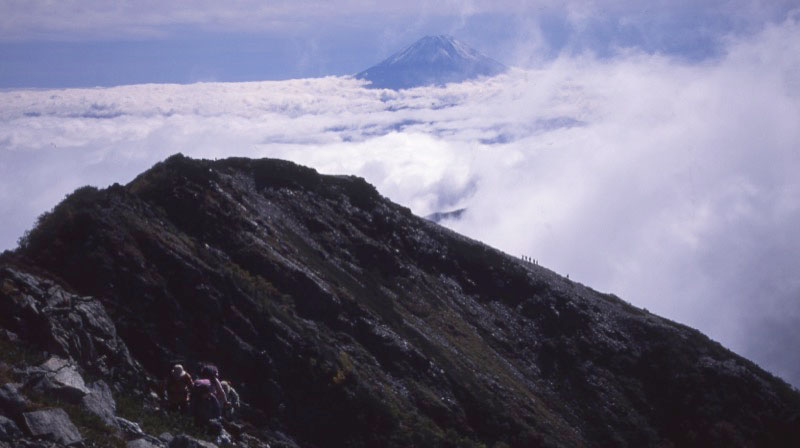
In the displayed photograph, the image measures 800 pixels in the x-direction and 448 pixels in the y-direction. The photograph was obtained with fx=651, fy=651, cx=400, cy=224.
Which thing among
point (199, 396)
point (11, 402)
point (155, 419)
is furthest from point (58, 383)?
point (199, 396)

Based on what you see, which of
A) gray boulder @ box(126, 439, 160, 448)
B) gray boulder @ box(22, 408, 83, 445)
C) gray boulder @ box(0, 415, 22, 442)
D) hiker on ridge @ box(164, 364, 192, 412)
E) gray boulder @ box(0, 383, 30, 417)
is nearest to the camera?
gray boulder @ box(0, 415, 22, 442)

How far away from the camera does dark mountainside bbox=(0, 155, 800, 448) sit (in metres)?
21.5

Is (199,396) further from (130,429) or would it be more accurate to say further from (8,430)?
(8,430)

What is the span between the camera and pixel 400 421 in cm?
3083

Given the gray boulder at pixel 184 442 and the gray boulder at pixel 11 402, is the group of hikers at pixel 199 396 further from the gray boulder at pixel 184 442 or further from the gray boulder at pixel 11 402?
the gray boulder at pixel 11 402

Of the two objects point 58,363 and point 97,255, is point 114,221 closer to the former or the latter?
point 97,255

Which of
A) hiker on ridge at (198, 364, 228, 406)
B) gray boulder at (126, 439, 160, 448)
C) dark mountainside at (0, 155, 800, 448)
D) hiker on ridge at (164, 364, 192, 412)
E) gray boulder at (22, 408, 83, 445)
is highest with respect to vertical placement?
dark mountainside at (0, 155, 800, 448)

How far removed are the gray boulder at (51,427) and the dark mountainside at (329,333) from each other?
10cm

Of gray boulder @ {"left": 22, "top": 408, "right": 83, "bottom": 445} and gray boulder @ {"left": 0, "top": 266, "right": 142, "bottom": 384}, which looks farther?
gray boulder @ {"left": 0, "top": 266, "right": 142, "bottom": 384}

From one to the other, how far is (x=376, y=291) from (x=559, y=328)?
18317 mm

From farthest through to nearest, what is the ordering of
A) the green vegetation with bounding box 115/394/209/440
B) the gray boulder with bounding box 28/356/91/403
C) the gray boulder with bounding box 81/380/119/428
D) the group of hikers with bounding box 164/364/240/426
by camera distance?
the group of hikers with bounding box 164/364/240/426 → the green vegetation with bounding box 115/394/209/440 → the gray boulder with bounding box 81/380/119/428 → the gray boulder with bounding box 28/356/91/403

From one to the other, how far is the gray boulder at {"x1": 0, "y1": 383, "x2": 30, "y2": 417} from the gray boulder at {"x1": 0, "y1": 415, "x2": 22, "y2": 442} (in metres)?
0.38

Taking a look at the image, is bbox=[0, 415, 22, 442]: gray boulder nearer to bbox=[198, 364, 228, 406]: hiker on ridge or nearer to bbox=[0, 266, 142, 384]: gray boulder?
bbox=[0, 266, 142, 384]: gray boulder

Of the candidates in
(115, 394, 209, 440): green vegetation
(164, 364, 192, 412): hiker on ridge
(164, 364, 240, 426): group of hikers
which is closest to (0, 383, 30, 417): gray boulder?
(115, 394, 209, 440): green vegetation
